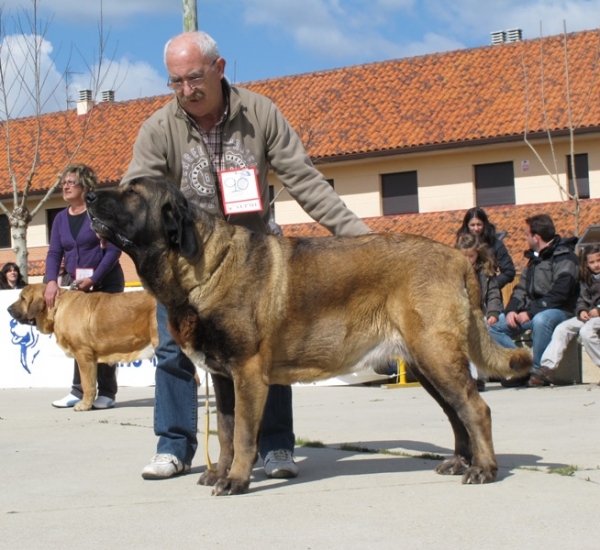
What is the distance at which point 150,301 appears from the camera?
37.7ft

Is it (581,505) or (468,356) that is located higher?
(468,356)

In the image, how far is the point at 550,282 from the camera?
1177cm

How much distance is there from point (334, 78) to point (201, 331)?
34.7 meters

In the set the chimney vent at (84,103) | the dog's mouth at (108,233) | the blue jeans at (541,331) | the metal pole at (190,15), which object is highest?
the chimney vent at (84,103)

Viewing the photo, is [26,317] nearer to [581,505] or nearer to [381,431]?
[381,431]

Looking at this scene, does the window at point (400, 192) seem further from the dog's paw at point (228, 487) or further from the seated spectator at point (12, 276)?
the dog's paw at point (228, 487)

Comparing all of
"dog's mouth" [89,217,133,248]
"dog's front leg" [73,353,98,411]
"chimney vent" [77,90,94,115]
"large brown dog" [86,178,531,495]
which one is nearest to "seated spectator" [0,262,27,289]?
"dog's front leg" [73,353,98,411]

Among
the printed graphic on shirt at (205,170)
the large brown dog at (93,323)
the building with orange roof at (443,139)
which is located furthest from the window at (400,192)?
the printed graphic on shirt at (205,170)

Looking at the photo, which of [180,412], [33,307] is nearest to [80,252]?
[33,307]

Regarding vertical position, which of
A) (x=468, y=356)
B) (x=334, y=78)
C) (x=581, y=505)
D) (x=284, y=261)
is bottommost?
(x=581, y=505)

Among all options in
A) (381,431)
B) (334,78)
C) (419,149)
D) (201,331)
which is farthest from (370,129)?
(201,331)

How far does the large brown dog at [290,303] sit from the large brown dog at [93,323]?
5583 millimetres

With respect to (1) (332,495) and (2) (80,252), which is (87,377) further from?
(1) (332,495)

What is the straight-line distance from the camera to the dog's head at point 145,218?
5.19 meters
